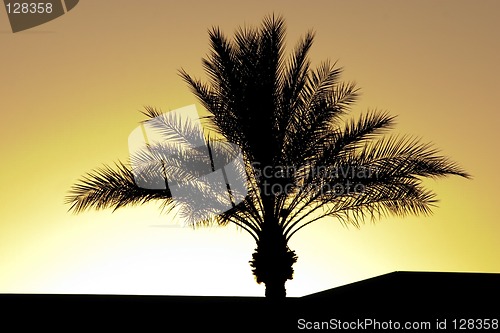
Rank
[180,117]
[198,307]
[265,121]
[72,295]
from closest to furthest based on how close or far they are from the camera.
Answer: [198,307] < [72,295] < [265,121] < [180,117]

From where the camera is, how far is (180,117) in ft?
48.5

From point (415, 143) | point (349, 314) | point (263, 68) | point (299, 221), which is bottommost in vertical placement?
point (349, 314)

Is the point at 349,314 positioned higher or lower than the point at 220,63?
lower

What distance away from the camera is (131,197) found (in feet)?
46.5

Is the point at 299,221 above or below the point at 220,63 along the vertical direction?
below

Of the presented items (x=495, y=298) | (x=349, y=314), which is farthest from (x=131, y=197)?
(x=495, y=298)

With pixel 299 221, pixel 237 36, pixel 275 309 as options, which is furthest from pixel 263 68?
pixel 275 309

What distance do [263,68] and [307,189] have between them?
2.36 metres

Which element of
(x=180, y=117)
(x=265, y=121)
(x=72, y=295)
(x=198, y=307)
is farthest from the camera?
(x=180, y=117)

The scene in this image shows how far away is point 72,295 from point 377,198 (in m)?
6.15

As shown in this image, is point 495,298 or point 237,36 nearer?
point 495,298

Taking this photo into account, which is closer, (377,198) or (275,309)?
(275,309)

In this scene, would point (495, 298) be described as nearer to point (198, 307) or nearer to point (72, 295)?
point (198, 307)

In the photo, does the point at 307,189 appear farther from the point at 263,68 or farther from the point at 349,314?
the point at 349,314
